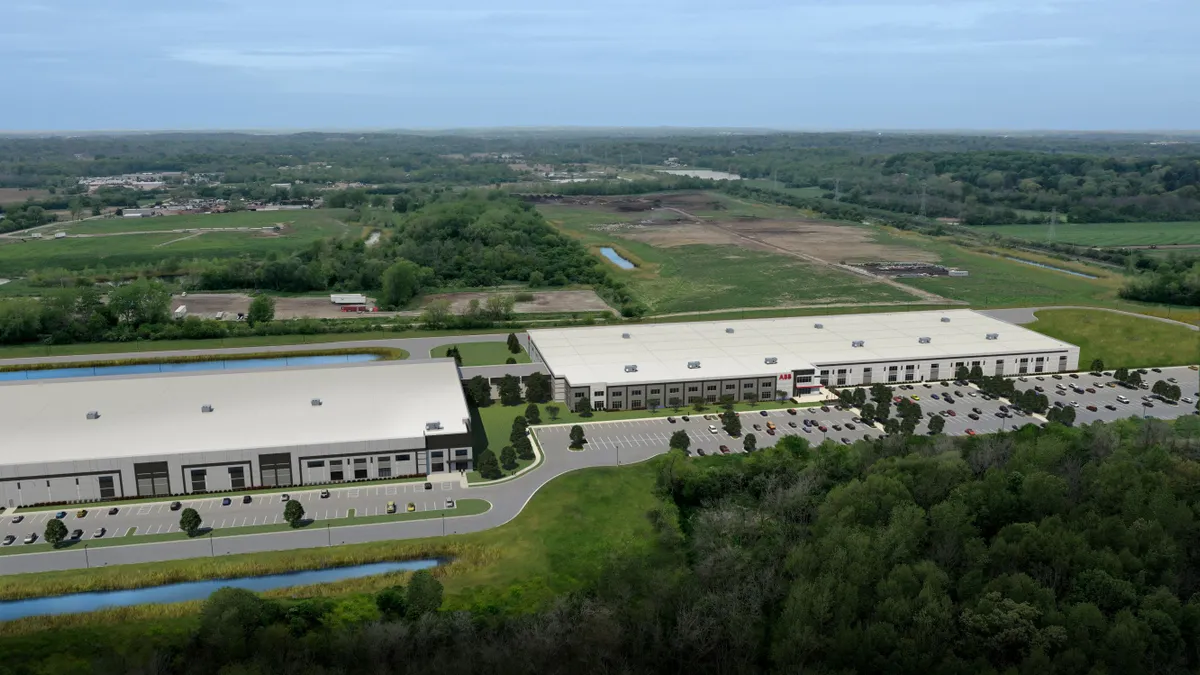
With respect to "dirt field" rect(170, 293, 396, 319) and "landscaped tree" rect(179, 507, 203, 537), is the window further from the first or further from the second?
"dirt field" rect(170, 293, 396, 319)

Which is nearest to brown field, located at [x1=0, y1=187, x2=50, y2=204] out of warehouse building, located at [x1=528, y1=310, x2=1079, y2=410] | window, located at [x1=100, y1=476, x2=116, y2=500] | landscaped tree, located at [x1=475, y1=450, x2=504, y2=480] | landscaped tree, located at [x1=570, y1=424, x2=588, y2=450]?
warehouse building, located at [x1=528, y1=310, x2=1079, y2=410]

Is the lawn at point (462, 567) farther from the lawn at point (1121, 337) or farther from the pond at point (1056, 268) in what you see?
the pond at point (1056, 268)

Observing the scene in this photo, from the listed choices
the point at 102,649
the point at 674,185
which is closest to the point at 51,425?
the point at 102,649

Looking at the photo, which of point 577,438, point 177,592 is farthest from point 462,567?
point 577,438

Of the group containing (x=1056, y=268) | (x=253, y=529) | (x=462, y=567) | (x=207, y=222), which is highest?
(x=207, y=222)

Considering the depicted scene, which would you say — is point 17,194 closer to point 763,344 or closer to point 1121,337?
point 763,344
